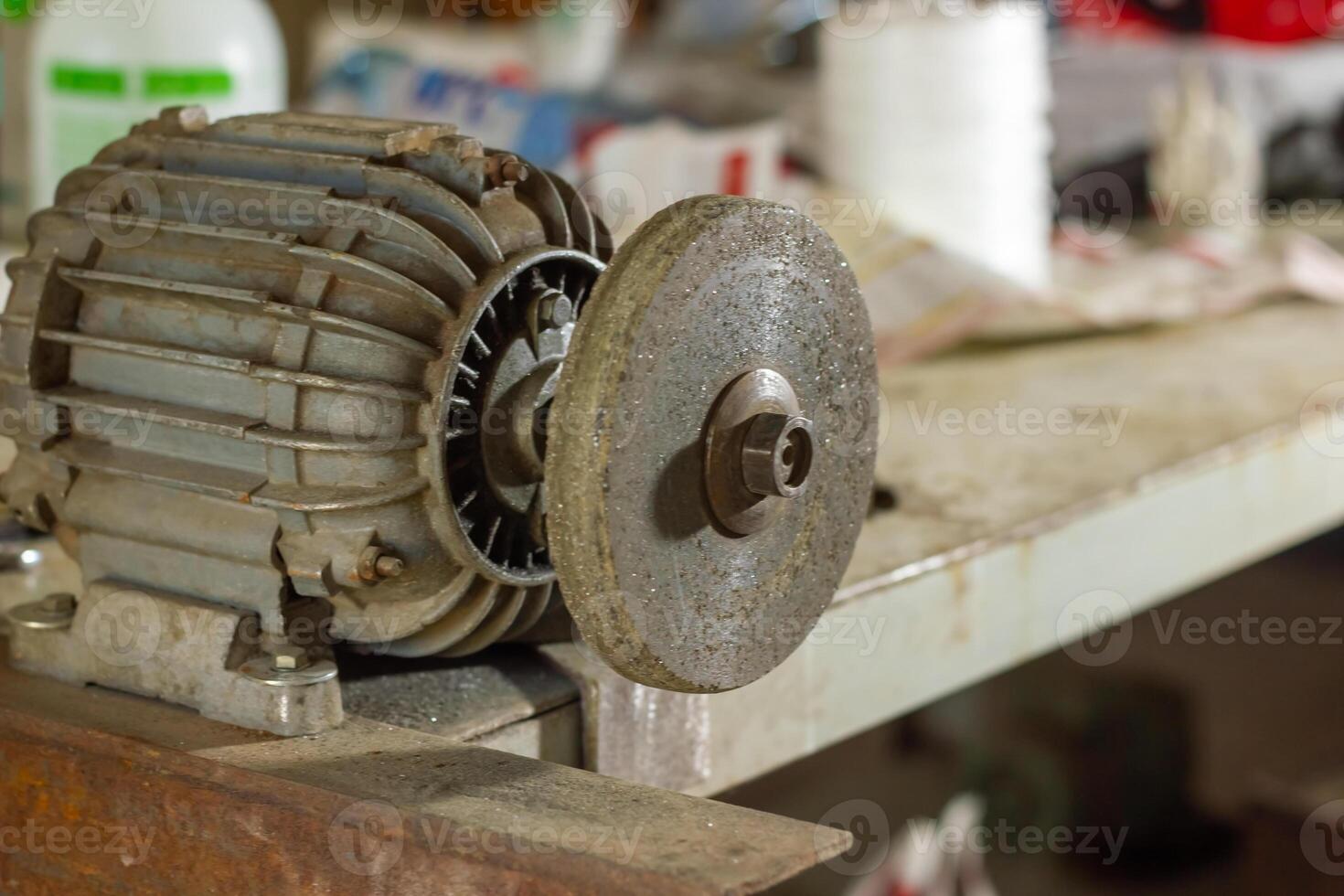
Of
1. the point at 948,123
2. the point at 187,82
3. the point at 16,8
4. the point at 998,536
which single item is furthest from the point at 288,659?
the point at 948,123

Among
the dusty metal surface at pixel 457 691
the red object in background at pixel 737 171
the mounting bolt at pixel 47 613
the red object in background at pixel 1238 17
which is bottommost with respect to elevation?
the dusty metal surface at pixel 457 691

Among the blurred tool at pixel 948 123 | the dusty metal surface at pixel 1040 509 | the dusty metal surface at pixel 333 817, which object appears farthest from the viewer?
the blurred tool at pixel 948 123

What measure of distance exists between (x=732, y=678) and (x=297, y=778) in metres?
0.18

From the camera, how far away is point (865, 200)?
5.47ft

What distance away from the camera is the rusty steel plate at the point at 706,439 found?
0.58 meters

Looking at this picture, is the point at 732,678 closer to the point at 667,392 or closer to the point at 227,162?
the point at 667,392

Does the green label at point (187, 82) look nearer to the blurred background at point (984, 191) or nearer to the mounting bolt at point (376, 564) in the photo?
the blurred background at point (984, 191)

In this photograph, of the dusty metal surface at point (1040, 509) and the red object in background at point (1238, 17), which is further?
the red object in background at point (1238, 17)

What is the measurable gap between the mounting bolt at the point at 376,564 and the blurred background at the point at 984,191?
0.69 m

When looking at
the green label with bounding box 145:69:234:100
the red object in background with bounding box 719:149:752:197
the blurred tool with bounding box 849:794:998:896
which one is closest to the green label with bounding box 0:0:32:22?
the green label with bounding box 145:69:234:100

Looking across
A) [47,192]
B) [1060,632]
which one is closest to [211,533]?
[1060,632]

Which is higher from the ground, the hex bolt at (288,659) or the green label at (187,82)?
the green label at (187,82)

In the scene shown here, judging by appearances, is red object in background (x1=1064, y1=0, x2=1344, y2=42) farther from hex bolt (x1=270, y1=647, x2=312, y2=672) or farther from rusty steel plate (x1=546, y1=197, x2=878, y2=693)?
hex bolt (x1=270, y1=647, x2=312, y2=672)

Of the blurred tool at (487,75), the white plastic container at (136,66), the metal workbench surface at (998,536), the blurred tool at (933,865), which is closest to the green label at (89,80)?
the white plastic container at (136,66)
